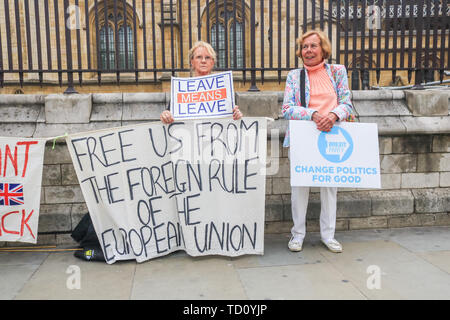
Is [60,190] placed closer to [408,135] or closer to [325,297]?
[325,297]

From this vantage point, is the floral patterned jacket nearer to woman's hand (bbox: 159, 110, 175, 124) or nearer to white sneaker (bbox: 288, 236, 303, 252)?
woman's hand (bbox: 159, 110, 175, 124)

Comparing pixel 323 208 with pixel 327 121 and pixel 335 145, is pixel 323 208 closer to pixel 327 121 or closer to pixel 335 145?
pixel 335 145

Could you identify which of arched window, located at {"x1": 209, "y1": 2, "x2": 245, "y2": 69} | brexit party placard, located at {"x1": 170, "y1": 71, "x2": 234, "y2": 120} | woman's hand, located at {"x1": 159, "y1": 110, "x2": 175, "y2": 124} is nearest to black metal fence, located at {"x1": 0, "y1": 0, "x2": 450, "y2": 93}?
arched window, located at {"x1": 209, "y1": 2, "x2": 245, "y2": 69}

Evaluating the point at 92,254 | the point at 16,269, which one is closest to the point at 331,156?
the point at 92,254

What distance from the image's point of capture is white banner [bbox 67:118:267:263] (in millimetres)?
3775

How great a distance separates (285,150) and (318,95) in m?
1.01

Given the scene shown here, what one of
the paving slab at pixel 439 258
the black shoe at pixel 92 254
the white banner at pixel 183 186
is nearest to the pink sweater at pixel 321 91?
the white banner at pixel 183 186

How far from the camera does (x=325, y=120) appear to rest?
3.66 m

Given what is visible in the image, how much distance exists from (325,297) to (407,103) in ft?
10.8

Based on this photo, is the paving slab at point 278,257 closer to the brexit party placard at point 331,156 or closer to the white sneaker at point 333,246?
the white sneaker at point 333,246

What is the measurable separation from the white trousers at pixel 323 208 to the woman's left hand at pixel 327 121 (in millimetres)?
665

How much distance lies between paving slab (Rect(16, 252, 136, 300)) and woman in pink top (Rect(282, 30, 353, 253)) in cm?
177

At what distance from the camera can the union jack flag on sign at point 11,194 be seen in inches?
149

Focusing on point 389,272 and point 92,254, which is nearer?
point 389,272
